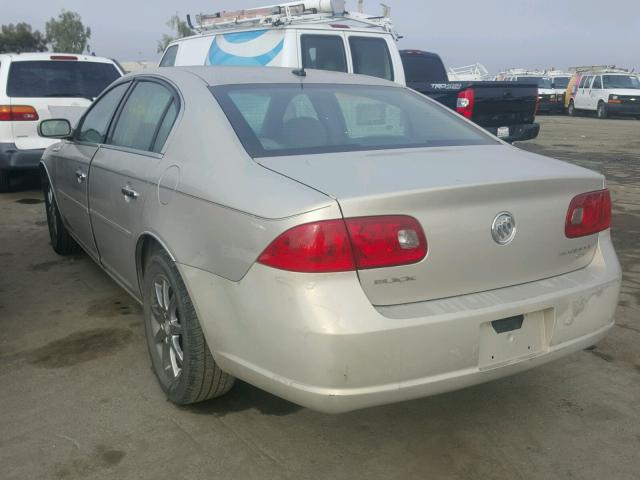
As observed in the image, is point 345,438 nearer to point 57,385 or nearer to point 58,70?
point 57,385

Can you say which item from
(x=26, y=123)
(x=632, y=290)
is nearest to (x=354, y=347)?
(x=632, y=290)

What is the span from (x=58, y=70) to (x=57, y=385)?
5903 mm

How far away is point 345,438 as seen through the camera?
2859 millimetres

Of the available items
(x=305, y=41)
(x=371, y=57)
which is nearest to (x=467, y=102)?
(x=371, y=57)

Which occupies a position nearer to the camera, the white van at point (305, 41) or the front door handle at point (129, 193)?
the front door handle at point (129, 193)

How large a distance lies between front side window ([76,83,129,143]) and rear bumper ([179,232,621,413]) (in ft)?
6.31

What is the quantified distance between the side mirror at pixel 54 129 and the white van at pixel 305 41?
12.4ft

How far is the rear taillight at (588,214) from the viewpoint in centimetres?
278

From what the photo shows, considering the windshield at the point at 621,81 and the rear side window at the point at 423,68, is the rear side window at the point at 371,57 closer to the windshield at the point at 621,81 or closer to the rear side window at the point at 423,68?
the rear side window at the point at 423,68

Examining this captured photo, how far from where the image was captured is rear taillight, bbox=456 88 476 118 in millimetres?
9305

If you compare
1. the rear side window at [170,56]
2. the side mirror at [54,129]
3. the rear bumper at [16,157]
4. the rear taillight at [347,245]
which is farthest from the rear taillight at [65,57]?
the rear taillight at [347,245]

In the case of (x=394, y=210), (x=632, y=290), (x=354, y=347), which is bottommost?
(x=632, y=290)

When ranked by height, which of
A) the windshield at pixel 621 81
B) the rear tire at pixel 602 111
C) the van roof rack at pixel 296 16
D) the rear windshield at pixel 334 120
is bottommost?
the rear tire at pixel 602 111

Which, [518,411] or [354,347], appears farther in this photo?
[518,411]
